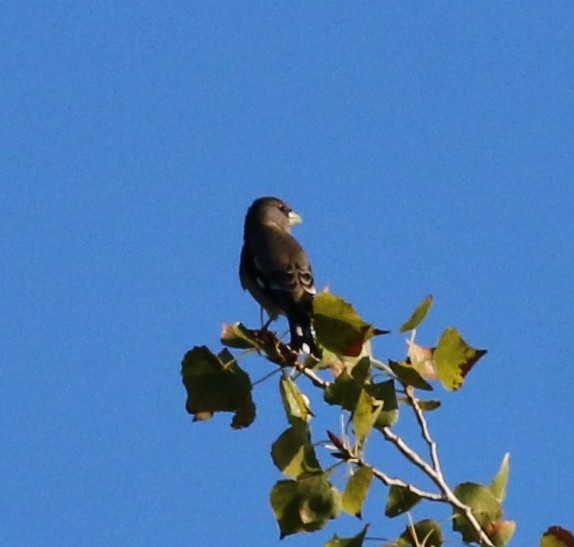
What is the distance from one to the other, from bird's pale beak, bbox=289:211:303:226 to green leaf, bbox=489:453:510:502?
22.3ft

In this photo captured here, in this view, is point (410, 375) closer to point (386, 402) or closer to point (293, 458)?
point (386, 402)

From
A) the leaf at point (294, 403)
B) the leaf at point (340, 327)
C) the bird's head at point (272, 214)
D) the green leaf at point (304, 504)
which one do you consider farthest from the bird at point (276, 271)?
the green leaf at point (304, 504)

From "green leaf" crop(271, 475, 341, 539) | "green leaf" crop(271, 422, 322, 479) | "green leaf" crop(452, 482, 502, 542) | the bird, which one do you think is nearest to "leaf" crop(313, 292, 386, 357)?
"green leaf" crop(271, 422, 322, 479)

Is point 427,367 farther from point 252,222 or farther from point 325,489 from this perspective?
point 252,222

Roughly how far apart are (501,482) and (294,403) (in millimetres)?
784

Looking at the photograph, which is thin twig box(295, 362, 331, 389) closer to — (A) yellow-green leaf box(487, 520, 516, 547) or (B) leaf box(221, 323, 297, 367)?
(B) leaf box(221, 323, 297, 367)

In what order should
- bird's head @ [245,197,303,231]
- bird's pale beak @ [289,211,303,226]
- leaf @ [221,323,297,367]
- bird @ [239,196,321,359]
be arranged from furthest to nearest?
1. bird's pale beak @ [289,211,303,226]
2. bird's head @ [245,197,303,231]
3. bird @ [239,196,321,359]
4. leaf @ [221,323,297,367]

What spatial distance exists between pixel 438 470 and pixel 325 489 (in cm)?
41

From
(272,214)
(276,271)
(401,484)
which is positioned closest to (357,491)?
(401,484)

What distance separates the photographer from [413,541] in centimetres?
504

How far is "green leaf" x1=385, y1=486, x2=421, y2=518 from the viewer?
5.20 meters

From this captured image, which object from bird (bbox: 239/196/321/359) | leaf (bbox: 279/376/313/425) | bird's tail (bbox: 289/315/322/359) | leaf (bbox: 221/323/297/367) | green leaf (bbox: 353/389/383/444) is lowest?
green leaf (bbox: 353/389/383/444)

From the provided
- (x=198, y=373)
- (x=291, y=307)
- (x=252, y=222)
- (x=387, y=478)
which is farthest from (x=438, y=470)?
(x=252, y=222)

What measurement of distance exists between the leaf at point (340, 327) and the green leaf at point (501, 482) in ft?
2.15
